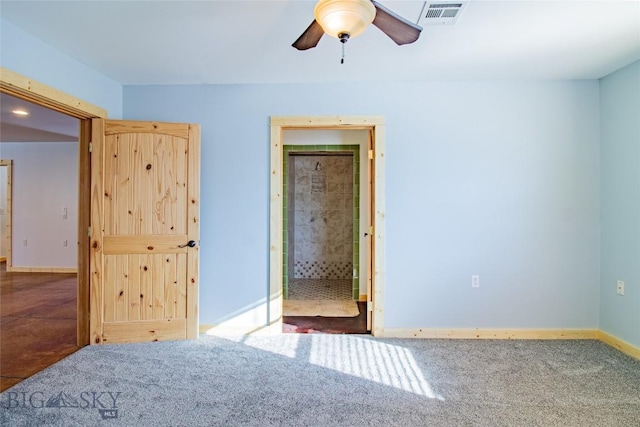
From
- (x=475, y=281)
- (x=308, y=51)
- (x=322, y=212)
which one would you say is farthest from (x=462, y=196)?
(x=322, y=212)

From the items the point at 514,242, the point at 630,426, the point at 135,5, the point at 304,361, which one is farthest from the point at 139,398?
the point at 514,242

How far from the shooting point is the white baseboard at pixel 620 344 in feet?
8.80

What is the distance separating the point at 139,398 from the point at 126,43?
247cm

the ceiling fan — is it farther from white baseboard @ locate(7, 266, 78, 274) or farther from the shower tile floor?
white baseboard @ locate(7, 266, 78, 274)

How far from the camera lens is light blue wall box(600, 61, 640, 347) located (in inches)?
106

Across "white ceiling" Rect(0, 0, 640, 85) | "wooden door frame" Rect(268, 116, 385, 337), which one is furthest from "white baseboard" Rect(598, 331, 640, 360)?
"white ceiling" Rect(0, 0, 640, 85)

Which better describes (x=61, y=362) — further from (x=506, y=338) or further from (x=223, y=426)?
(x=506, y=338)

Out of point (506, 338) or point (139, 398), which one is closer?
point (139, 398)

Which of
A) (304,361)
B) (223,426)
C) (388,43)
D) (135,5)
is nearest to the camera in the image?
(223,426)

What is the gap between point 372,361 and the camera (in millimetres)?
2605

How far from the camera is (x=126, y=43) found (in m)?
2.47

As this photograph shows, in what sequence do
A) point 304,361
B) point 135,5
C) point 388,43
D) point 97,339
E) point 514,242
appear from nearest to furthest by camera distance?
point 135,5 → point 388,43 → point 304,361 → point 97,339 → point 514,242

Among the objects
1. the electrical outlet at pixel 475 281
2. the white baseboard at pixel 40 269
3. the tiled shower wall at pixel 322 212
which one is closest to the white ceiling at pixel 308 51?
the electrical outlet at pixel 475 281

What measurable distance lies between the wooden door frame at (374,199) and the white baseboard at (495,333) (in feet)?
0.74
